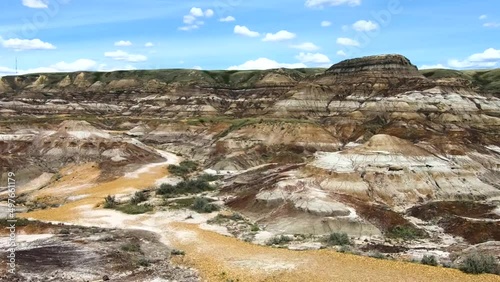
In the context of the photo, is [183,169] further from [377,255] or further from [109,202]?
[377,255]

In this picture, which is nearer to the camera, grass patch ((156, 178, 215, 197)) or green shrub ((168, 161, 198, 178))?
grass patch ((156, 178, 215, 197))

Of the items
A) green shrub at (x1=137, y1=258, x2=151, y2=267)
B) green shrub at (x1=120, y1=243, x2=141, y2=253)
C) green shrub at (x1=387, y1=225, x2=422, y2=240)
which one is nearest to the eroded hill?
green shrub at (x1=387, y1=225, x2=422, y2=240)

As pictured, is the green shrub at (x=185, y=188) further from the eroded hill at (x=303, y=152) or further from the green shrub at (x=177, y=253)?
the green shrub at (x=177, y=253)

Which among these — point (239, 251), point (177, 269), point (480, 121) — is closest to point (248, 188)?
point (239, 251)

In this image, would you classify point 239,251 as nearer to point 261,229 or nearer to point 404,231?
point 261,229

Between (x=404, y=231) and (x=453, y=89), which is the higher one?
(x=453, y=89)

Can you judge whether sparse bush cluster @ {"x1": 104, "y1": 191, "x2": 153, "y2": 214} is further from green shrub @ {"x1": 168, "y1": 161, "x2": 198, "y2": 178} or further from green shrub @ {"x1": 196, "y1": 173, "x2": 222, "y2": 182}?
green shrub @ {"x1": 168, "y1": 161, "x2": 198, "y2": 178}

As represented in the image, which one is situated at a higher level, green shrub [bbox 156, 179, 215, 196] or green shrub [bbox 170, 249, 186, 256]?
green shrub [bbox 170, 249, 186, 256]
